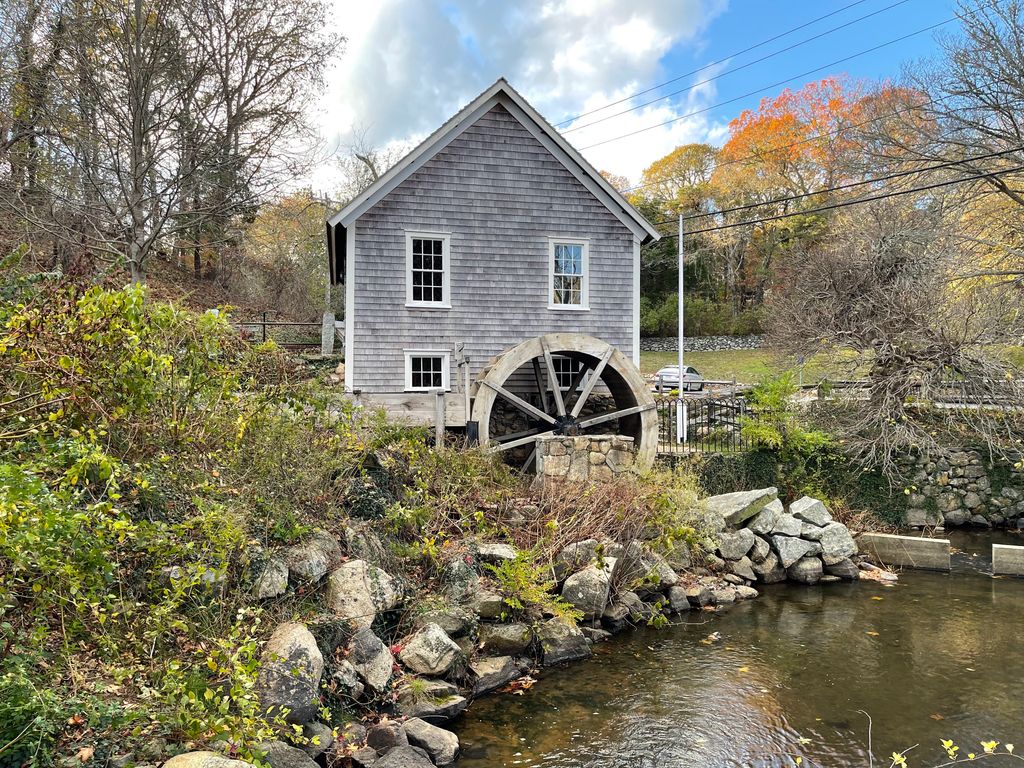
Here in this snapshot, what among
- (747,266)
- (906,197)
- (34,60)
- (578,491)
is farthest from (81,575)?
(747,266)

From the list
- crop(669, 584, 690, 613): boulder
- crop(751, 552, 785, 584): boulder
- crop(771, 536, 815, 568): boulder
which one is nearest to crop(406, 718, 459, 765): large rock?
crop(669, 584, 690, 613): boulder

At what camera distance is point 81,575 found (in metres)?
3.87

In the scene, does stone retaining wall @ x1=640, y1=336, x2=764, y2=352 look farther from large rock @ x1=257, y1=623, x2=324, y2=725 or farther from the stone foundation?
large rock @ x1=257, y1=623, x2=324, y2=725

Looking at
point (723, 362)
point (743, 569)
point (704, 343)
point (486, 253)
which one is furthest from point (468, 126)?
point (704, 343)

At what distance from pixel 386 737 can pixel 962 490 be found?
40.4 ft

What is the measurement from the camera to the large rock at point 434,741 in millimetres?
5168

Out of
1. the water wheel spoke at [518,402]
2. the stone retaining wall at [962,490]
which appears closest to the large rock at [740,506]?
the water wheel spoke at [518,402]

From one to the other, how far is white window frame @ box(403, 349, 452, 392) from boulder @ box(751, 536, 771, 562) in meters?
5.90

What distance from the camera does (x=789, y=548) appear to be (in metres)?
10.1

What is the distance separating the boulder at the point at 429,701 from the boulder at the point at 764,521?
6127mm

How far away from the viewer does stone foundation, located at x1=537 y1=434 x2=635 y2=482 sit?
10.3 m

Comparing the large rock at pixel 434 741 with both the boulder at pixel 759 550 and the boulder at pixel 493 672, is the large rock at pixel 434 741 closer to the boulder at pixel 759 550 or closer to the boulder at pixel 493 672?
the boulder at pixel 493 672

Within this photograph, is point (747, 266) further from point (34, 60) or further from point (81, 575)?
point (81, 575)

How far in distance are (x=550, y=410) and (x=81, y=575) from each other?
10.5 meters
